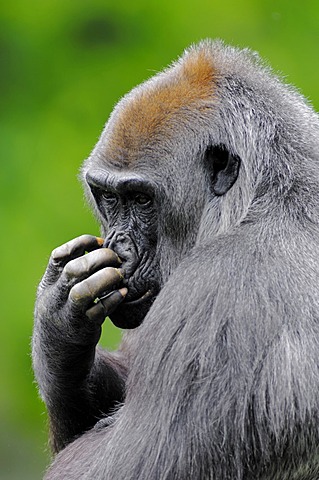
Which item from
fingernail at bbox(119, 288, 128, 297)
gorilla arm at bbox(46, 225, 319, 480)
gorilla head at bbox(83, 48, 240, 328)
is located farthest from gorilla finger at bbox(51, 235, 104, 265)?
gorilla arm at bbox(46, 225, 319, 480)

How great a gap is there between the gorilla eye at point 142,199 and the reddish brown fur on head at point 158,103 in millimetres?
166

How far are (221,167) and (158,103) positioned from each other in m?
0.47

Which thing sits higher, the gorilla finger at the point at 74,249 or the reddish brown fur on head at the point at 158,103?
the reddish brown fur on head at the point at 158,103

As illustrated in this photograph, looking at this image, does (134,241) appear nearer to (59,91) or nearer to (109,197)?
(109,197)

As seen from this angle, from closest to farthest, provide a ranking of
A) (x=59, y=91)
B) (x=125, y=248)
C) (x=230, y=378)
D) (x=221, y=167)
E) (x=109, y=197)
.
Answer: (x=230, y=378), (x=221, y=167), (x=125, y=248), (x=109, y=197), (x=59, y=91)

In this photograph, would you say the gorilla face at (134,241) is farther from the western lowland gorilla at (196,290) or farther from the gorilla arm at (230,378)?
the gorilla arm at (230,378)

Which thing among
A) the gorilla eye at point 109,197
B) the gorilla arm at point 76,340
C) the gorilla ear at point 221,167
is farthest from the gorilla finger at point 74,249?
the gorilla ear at point 221,167

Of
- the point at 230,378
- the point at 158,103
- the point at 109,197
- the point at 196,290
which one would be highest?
the point at 158,103

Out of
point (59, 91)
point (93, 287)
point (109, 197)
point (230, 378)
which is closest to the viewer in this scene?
point (230, 378)

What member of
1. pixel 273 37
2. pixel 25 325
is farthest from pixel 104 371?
pixel 273 37

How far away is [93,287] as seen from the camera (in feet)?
15.8

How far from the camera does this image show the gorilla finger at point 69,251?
5.20m

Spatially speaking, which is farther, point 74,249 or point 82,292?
point 74,249

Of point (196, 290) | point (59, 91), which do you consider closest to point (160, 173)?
point (196, 290)
